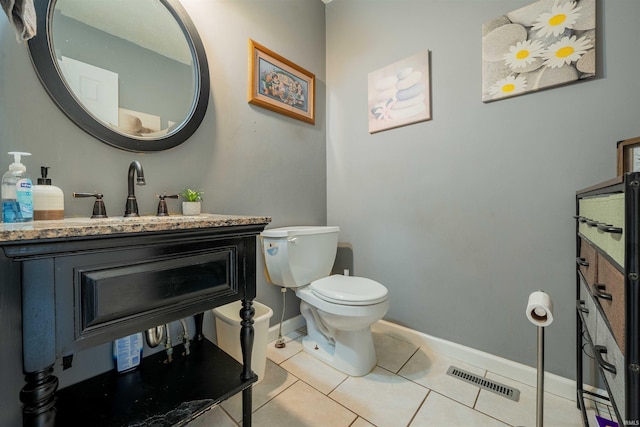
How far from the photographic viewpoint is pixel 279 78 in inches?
66.6

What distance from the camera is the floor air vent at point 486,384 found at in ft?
3.95

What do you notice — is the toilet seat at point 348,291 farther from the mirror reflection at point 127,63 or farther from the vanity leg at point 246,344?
the mirror reflection at point 127,63

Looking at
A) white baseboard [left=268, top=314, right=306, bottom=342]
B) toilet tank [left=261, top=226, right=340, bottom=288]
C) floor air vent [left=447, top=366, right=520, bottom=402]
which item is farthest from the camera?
white baseboard [left=268, top=314, right=306, bottom=342]

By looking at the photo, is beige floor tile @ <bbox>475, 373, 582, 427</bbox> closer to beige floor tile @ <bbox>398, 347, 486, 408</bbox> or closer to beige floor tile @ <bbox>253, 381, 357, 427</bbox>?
beige floor tile @ <bbox>398, 347, 486, 408</bbox>

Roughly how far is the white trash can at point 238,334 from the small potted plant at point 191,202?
0.47m

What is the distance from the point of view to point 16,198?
777 millimetres

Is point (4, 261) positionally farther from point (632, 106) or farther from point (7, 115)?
point (632, 106)

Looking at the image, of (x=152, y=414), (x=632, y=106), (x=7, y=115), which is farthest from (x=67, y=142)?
(x=632, y=106)

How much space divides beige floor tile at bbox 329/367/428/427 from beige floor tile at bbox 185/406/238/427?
471mm

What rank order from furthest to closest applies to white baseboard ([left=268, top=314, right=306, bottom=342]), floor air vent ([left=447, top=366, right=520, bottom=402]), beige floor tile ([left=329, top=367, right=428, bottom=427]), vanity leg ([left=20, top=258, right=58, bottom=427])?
white baseboard ([left=268, top=314, right=306, bottom=342]) < floor air vent ([left=447, top=366, right=520, bottom=402]) < beige floor tile ([left=329, top=367, right=428, bottom=427]) < vanity leg ([left=20, top=258, right=58, bottom=427])

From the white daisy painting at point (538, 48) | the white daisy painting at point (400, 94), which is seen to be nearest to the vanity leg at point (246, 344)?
the white daisy painting at point (400, 94)

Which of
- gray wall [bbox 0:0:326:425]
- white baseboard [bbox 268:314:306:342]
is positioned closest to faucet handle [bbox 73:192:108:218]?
gray wall [bbox 0:0:326:425]

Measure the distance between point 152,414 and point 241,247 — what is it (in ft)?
2.00

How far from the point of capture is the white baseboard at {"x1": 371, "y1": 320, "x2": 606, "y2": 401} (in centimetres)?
119
